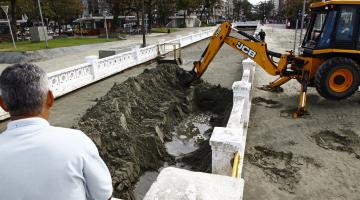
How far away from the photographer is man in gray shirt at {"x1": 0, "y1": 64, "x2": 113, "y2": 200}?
4.85 feet

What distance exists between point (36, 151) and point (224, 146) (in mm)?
2471

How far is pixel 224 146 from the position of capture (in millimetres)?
3549

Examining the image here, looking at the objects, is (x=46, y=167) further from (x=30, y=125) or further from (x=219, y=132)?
(x=219, y=132)

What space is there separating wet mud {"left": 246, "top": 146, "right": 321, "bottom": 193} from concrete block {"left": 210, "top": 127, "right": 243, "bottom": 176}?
4.48 ft

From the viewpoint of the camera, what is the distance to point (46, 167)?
4.90 feet

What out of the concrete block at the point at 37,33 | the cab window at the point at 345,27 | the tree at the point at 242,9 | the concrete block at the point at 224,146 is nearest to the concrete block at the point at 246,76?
the cab window at the point at 345,27

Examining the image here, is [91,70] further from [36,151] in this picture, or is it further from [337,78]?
[36,151]

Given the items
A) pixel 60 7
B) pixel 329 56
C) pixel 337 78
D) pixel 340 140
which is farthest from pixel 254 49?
pixel 60 7

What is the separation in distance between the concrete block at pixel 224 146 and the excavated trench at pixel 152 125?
1170 mm

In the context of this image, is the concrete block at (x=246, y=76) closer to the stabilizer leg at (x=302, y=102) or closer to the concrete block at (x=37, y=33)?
the stabilizer leg at (x=302, y=102)

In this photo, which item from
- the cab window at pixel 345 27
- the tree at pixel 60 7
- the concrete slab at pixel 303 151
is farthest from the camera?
the tree at pixel 60 7

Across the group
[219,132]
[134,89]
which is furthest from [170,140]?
[219,132]

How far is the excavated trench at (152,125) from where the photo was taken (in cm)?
558

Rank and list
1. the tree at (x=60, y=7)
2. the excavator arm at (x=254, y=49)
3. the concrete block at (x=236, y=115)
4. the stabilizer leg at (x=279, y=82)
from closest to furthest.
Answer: the concrete block at (x=236, y=115) < the excavator arm at (x=254, y=49) < the stabilizer leg at (x=279, y=82) < the tree at (x=60, y=7)
